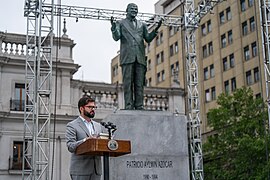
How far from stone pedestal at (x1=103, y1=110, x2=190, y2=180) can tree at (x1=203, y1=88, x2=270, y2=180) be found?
14253 mm

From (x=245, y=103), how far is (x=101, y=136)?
22840 millimetres

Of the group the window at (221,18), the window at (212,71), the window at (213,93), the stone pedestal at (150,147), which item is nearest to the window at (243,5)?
the window at (221,18)

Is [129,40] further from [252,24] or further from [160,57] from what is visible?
[160,57]

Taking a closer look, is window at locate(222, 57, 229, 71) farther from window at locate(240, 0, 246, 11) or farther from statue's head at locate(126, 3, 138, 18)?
statue's head at locate(126, 3, 138, 18)

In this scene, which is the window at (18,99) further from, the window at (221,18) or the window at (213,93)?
the window at (221,18)

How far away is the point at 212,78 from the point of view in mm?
47094

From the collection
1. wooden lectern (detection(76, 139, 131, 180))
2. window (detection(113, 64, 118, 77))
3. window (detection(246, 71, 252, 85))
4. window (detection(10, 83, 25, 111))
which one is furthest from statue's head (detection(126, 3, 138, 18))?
window (detection(113, 64, 118, 77))

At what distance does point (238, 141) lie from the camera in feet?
83.5

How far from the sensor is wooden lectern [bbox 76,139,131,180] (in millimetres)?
5469

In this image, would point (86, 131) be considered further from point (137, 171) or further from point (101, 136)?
point (137, 171)

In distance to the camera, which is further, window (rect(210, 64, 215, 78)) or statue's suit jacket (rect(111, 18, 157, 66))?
window (rect(210, 64, 215, 78))

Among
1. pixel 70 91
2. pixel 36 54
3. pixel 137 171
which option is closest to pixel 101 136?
pixel 137 171

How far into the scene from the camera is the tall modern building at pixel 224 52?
40.9 m

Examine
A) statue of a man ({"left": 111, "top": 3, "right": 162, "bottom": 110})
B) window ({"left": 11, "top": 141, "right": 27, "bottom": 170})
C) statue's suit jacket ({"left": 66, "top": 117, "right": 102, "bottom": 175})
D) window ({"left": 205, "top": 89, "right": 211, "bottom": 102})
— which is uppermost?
window ({"left": 205, "top": 89, "right": 211, "bottom": 102})
